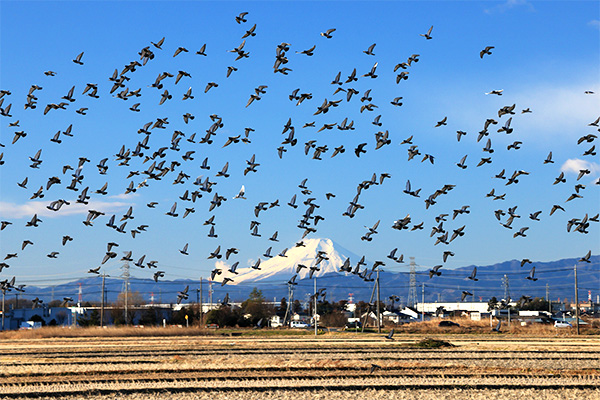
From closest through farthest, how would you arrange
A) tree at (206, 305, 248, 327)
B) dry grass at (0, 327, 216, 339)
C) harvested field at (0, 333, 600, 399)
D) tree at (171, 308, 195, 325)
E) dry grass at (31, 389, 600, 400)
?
1. dry grass at (31, 389, 600, 400)
2. harvested field at (0, 333, 600, 399)
3. dry grass at (0, 327, 216, 339)
4. tree at (206, 305, 248, 327)
5. tree at (171, 308, 195, 325)

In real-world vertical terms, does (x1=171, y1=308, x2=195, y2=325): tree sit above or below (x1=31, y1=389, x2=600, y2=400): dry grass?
below

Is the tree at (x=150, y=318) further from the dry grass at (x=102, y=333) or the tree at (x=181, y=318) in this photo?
the dry grass at (x=102, y=333)

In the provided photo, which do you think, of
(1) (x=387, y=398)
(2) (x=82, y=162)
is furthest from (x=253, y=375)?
(2) (x=82, y=162)

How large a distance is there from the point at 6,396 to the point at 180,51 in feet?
59.9

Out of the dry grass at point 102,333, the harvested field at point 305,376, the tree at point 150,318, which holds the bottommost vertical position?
the tree at point 150,318

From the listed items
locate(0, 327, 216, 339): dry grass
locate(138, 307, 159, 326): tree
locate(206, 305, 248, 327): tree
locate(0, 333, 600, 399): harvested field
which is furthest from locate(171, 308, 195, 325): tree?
locate(0, 333, 600, 399): harvested field

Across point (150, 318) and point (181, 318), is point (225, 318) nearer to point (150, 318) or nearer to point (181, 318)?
point (181, 318)

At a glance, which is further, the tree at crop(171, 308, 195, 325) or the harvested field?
the tree at crop(171, 308, 195, 325)

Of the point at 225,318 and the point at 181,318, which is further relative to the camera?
the point at 181,318

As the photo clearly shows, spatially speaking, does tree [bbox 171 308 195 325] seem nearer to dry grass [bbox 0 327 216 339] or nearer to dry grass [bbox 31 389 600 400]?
dry grass [bbox 0 327 216 339]

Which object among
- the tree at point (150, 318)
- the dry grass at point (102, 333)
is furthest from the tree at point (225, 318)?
the dry grass at point (102, 333)

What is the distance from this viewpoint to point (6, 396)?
27922mm

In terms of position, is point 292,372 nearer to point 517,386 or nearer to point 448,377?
point 448,377

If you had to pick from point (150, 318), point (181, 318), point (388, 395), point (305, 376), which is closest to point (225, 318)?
point (181, 318)
